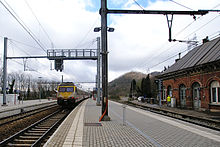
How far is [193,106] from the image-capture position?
20.9 metres

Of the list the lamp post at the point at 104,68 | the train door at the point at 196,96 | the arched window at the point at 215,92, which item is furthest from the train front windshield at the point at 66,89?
the arched window at the point at 215,92

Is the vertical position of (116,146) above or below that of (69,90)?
below

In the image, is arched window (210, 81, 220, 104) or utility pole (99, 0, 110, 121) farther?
arched window (210, 81, 220, 104)

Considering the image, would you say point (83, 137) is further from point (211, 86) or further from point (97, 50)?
point (97, 50)

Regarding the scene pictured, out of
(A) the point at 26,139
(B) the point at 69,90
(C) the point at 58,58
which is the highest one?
(C) the point at 58,58

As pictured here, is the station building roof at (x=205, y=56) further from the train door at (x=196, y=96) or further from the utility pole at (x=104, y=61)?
the utility pole at (x=104, y=61)

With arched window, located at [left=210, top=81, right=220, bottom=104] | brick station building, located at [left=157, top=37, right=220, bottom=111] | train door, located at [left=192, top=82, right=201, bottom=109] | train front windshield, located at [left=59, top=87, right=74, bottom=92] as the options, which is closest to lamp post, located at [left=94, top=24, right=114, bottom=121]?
brick station building, located at [left=157, top=37, right=220, bottom=111]

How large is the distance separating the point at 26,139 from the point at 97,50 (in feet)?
64.3

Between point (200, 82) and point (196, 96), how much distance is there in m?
1.94

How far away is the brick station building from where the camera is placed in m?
17.4

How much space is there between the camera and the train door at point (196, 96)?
19906 millimetres

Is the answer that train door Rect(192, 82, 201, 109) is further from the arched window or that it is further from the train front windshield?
the train front windshield

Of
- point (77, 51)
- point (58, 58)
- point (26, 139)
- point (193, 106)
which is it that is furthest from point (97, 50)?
point (26, 139)

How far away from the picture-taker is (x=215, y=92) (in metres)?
17.6
